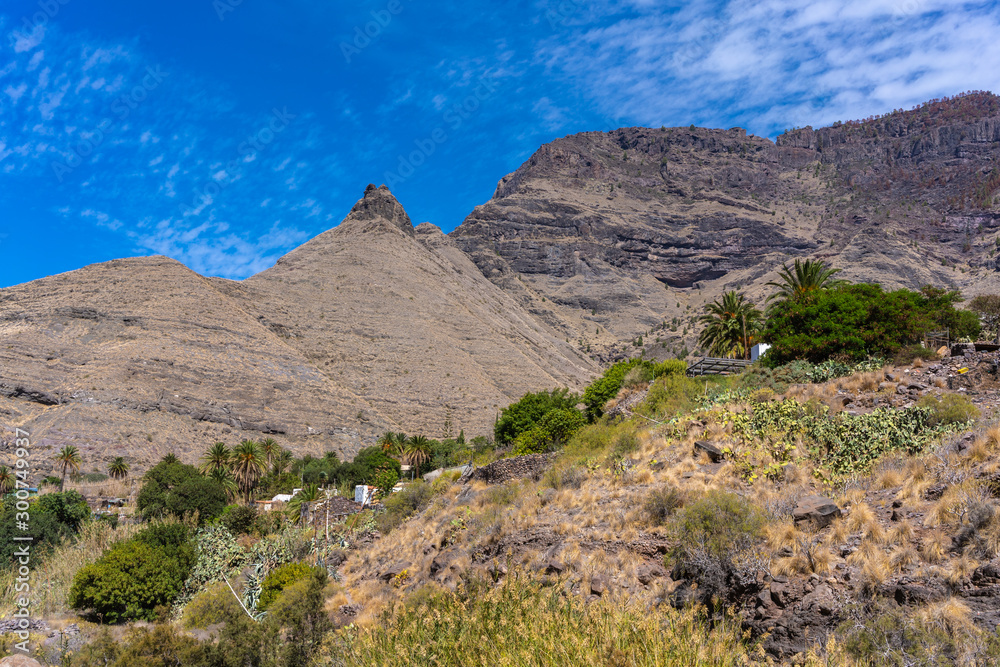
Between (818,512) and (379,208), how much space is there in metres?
134

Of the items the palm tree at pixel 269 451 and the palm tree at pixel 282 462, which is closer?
the palm tree at pixel 269 451

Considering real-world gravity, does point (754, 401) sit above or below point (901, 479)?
above

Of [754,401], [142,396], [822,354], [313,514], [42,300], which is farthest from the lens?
[42,300]

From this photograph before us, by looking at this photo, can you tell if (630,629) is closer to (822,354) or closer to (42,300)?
(822,354)

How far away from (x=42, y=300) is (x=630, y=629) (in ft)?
338

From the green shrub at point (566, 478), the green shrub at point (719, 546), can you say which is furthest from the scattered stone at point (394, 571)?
the green shrub at point (719, 546)

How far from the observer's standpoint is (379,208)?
134375 millimetres

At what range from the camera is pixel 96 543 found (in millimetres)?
27297

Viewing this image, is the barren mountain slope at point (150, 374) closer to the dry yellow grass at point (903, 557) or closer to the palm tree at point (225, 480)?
the palm tree at point (225, 480)

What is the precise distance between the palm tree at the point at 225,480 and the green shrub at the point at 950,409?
4556 cm

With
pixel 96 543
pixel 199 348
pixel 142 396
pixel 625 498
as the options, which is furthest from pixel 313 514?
pixel 199 348

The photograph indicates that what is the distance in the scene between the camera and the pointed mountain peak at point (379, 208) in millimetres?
133625

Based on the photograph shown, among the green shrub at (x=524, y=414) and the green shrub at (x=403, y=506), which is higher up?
the green shrub at (x=524, y=414)

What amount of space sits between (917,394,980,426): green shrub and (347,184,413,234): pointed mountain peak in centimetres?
12755
